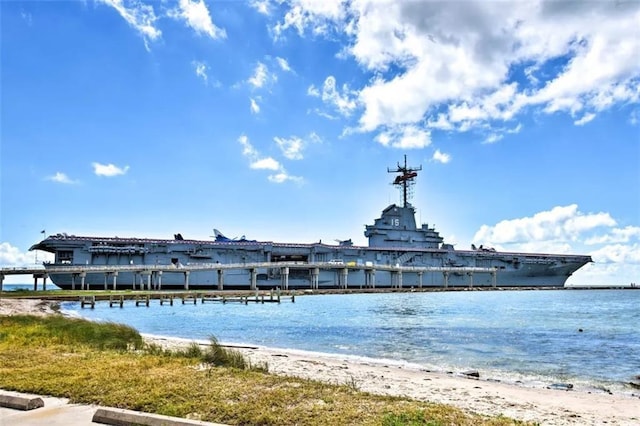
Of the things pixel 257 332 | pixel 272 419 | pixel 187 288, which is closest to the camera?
pixel 272 419

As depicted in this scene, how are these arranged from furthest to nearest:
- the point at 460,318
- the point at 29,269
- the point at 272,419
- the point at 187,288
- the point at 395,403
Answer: the point at 187,288
the point at 29,269
the point at 460,318
the point at 395,403
the point at 272,419

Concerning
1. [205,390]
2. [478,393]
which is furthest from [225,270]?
[205,390]

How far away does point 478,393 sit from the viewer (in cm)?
978

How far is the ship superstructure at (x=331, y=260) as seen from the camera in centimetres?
5512

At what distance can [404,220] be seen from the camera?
249 ft

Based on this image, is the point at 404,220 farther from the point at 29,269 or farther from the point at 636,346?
the point at 636,346

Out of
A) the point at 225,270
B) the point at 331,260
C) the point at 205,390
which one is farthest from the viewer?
the point at 331,260

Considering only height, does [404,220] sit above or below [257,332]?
above

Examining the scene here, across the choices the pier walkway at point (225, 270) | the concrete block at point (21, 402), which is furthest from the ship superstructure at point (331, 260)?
the concrete block at point (21, 402)

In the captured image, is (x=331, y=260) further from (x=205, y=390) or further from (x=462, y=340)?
(x=205, y=390)

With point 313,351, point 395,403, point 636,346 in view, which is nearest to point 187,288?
point 313,351

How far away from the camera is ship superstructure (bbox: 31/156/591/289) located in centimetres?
5512

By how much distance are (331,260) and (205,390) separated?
2358 inches

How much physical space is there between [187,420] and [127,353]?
5808mm
